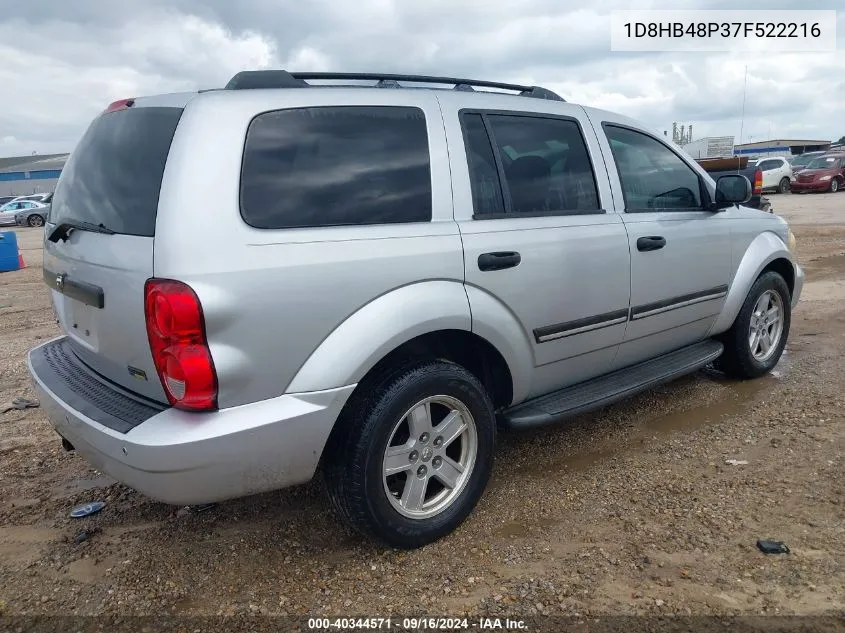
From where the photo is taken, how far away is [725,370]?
4.64 metres

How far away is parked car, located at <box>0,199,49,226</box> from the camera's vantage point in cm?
2795

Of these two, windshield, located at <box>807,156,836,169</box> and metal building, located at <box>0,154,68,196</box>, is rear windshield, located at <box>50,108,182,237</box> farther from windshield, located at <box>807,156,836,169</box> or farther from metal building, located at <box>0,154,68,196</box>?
metal building, located at <box>0,154,68,196</box>

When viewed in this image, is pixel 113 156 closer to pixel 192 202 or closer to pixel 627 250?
pixel 192 202

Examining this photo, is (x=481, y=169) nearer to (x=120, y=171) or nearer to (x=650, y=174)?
(x=650, y=174)

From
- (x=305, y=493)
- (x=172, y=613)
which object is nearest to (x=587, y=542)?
(x=305, y=493)

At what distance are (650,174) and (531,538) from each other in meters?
2.26

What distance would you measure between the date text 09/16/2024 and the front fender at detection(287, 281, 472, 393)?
85 cm

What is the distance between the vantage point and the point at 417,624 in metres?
2.31

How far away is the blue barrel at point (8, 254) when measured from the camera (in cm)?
1234

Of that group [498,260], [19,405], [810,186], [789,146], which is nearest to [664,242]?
[498,260]

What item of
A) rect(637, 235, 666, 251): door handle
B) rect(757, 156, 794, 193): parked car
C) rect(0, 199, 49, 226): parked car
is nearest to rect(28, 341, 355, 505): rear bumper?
rect(637, 235, 666, 251): door handle

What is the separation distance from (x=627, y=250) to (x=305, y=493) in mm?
2099

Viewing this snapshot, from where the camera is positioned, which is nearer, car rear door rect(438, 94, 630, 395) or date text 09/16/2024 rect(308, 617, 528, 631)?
date text 09/16/2024 rect(308, 617, 528, 631)

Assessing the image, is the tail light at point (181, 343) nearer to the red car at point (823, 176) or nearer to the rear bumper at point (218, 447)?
the rear bumper at point (218, 447)
